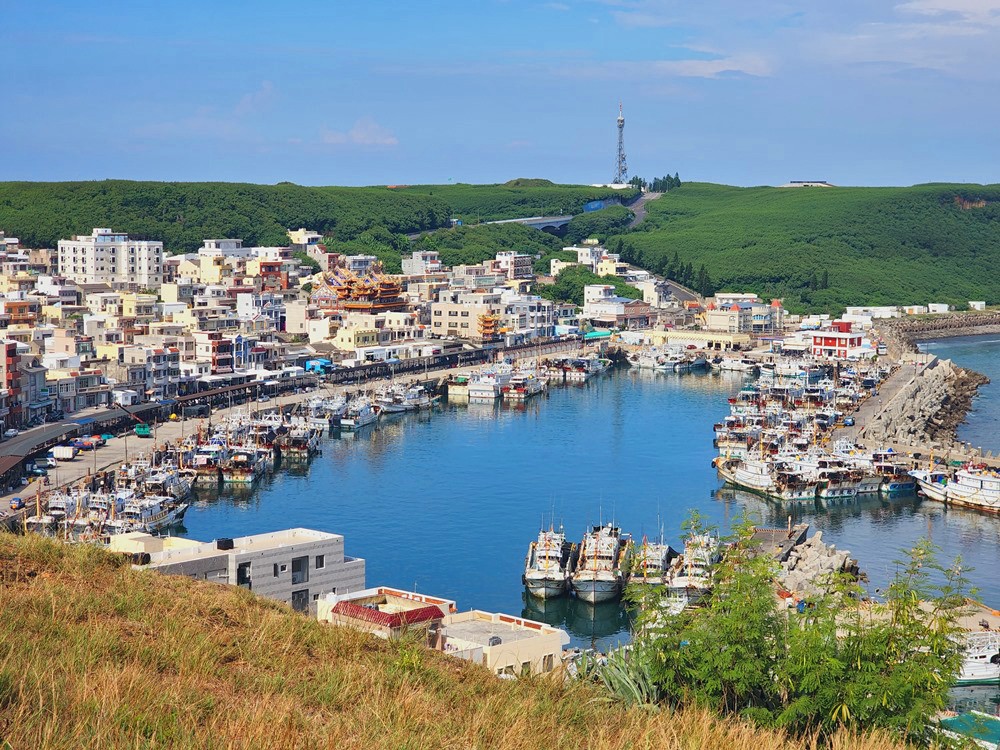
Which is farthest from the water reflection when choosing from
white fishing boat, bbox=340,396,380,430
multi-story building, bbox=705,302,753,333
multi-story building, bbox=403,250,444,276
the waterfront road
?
multi-story building, bbox=403,250,444,276

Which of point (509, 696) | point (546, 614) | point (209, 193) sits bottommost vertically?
point (546, 614)

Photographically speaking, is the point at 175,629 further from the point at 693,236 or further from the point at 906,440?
the point at 693,236

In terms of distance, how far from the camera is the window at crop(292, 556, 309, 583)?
322 inches

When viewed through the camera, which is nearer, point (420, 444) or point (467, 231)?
point (420, 444)

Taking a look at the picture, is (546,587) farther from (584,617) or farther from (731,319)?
(731,319)

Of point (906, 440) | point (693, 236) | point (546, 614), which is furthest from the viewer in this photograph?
point (693, 236)

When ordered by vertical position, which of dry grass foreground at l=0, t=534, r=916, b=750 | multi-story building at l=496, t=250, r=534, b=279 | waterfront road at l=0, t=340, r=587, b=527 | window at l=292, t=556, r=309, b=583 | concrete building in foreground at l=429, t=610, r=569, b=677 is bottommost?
waterfront road at l=0, t=340, r=587, b=527

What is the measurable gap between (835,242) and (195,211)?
860 inches

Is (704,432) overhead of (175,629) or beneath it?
beneath

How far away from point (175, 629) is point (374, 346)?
71.4 feet

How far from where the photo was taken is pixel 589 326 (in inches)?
1283

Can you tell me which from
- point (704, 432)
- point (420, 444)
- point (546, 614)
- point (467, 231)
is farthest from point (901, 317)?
point (546, 614)

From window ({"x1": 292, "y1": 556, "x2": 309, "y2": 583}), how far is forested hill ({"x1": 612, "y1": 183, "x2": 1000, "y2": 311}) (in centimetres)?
3095

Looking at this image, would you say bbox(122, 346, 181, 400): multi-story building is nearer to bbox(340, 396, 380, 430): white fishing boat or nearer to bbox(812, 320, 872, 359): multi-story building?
bbox(340, 396, 380, 430): white fishing boat
